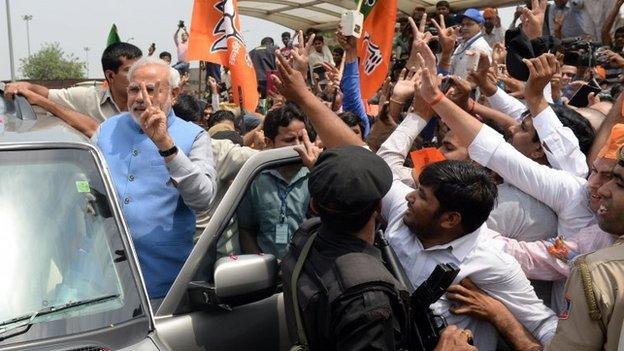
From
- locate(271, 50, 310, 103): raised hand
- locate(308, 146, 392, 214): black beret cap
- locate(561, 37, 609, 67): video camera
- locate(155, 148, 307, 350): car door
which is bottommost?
locate(155, 148, 307, 350): car door

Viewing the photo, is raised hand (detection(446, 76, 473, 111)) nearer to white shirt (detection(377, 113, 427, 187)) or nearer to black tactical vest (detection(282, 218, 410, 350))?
white shirt (detection(377, 113, 427, 187))

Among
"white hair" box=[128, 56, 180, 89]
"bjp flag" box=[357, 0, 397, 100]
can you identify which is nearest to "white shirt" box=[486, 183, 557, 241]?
"white hair" box=[128, 56, 180, 89]

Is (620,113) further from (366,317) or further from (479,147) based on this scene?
(366,317)

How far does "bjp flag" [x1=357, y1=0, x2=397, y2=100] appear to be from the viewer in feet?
19.0

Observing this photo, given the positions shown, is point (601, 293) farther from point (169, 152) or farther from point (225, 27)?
point (225, 27)

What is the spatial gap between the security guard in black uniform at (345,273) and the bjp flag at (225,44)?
156 inches

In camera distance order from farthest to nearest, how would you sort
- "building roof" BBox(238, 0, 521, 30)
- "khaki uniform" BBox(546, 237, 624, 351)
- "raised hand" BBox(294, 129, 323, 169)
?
"building roof" BBox(238, 0, 521, 30) < "raised hand" BBox(294, 129, 323, 169) < "khaki uniform" BBox(546, 237, 624, 351)

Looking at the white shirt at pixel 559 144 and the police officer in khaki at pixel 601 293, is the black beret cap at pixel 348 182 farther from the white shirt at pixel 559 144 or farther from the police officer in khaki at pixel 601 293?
the white shirt at pixel 559 144

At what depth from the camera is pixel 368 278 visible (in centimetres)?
197

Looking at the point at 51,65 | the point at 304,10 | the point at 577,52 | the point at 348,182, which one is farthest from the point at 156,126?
the point at 51,65

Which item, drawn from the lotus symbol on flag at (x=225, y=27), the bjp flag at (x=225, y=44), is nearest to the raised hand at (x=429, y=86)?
the bjp flag at (x=225, y=44)

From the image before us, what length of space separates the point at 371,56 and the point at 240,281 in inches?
155

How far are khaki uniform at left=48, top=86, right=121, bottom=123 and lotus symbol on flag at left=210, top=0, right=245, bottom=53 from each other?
56.4 inches

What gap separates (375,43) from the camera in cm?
600
